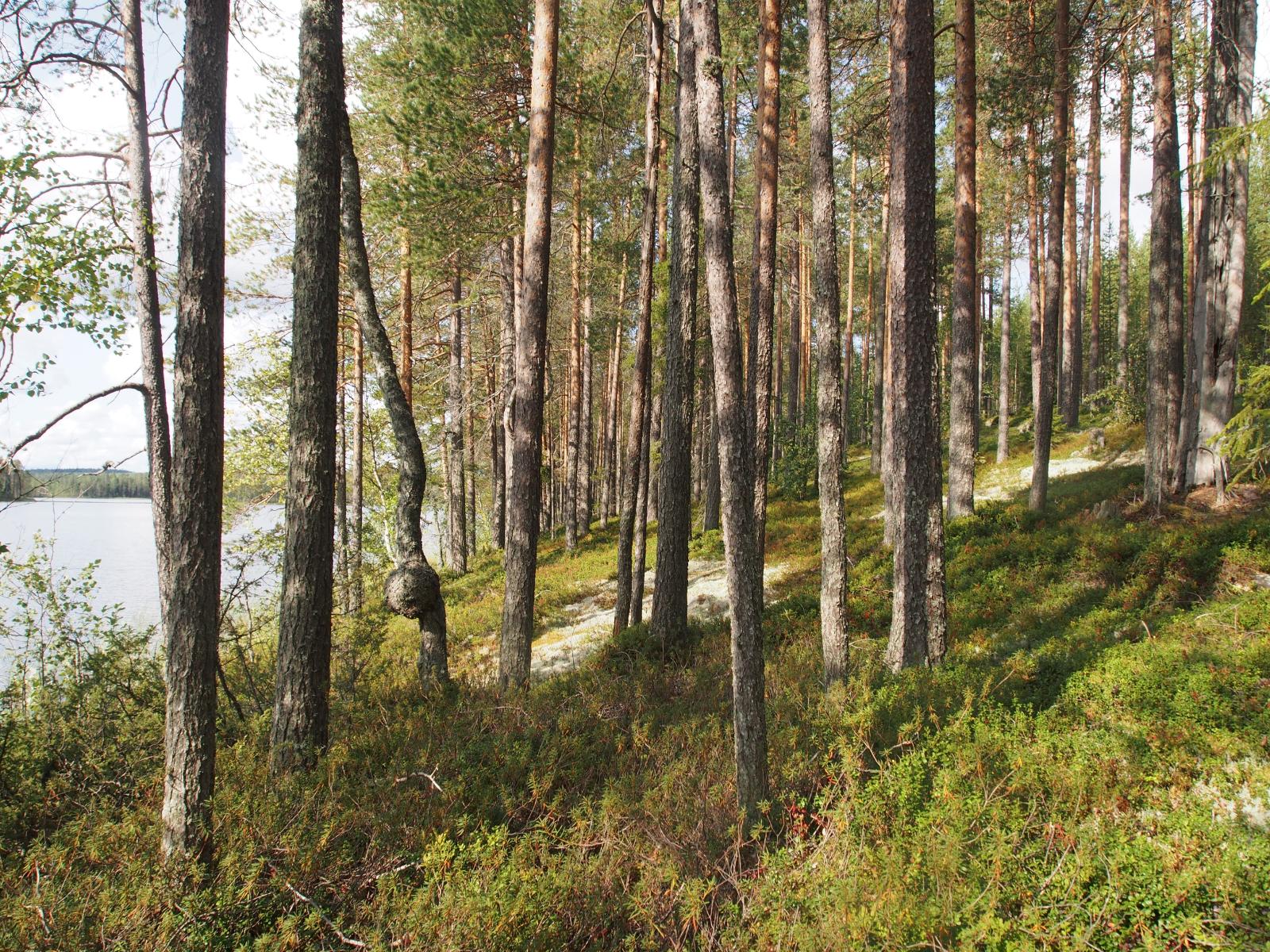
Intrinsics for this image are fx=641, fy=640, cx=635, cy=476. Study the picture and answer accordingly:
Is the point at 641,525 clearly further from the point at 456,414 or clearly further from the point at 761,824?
the point at 456,414

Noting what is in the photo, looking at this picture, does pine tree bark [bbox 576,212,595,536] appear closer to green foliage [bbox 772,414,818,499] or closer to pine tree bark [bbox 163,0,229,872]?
green foliage [bbox 772,414,818,499]

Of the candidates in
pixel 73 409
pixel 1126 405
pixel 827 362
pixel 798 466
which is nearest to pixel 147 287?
pixel 73 409

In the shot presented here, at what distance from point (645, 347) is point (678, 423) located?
2.22 metres

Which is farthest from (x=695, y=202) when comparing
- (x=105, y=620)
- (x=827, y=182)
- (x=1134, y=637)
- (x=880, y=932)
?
(x=105, y=620)

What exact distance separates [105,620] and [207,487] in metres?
3.87

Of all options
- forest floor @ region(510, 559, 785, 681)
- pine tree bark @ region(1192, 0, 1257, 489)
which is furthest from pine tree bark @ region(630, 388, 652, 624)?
pine tree bark @ region(1192, 0, 1257, 489)

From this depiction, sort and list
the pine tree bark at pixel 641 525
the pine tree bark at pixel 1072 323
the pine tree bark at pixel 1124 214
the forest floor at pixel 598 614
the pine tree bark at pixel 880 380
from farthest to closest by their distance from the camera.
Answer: the pine tree bark at pixel 1072 323 < the pine tree bark at pixel 880 380 < the pine tree bark at pixel 1124 214 < the forest floor at pixel 598 614 < the pine tree bark at pixel 641 525

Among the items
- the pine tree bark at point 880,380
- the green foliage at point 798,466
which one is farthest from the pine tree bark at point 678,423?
the pine tree bark at point 880,380

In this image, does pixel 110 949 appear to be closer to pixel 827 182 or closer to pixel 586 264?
pixel 827 182

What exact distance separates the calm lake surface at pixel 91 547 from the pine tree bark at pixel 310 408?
6.65 ft

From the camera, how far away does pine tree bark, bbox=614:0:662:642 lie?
373 inches

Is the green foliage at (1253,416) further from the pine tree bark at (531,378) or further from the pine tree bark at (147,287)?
the pine tree bark at (147,287)

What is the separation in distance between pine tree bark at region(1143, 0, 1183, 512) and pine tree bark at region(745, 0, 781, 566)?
6.29 m

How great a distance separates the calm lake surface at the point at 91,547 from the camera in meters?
6.32
